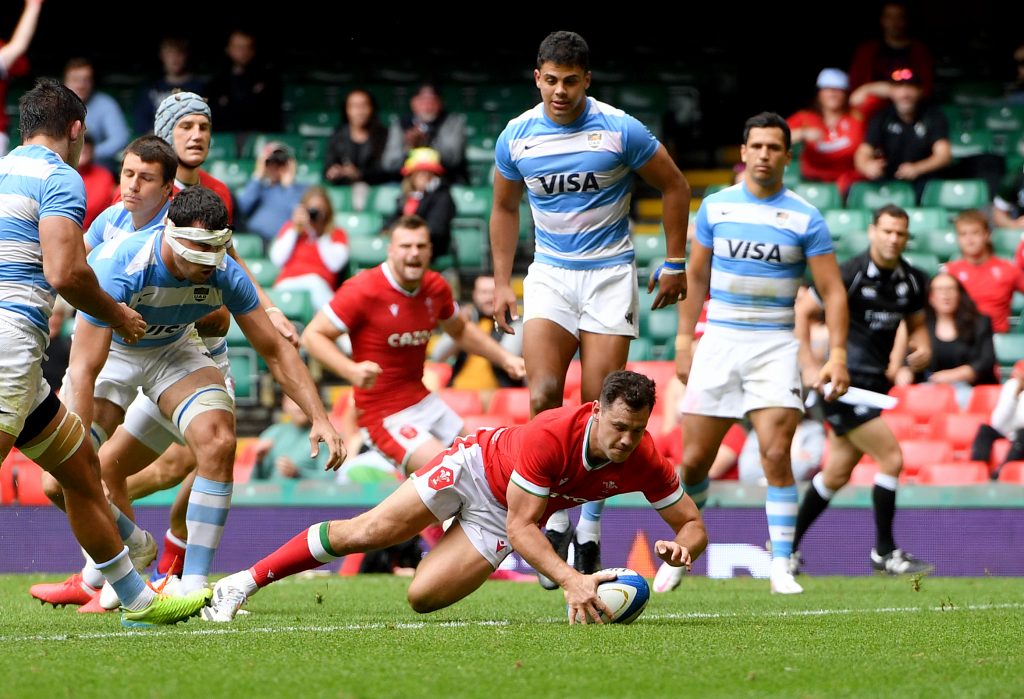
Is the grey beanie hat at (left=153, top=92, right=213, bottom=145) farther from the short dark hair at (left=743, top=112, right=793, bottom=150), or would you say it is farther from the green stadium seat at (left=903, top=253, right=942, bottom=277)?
the green stadium seat at (left=903, top=253, right=942, bottom=277)

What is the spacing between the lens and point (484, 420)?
12.2 m

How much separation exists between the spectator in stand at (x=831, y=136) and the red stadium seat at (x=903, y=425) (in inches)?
154

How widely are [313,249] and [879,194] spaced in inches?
219

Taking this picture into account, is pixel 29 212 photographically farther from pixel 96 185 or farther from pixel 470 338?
pixel 96 185

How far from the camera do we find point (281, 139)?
1727cm

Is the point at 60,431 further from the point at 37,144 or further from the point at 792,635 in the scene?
the point at 792,635

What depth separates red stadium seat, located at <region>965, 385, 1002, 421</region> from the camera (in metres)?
12.1

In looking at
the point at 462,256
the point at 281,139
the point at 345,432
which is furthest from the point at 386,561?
the point at 281,139

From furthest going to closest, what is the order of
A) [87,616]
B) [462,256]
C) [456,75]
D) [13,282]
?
1. [456,75]
2. [462,256]
3. [87,616]
4. [13,282]

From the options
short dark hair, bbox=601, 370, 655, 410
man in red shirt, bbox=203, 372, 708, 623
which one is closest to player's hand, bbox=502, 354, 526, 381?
man in red shirt, bbox=203, 372, 708, 623

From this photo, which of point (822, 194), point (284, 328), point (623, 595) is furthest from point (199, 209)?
point (822, 194)

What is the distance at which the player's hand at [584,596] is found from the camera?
20.5 feet

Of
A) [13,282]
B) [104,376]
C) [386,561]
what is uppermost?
[13,282]

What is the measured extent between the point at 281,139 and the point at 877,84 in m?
6.38
